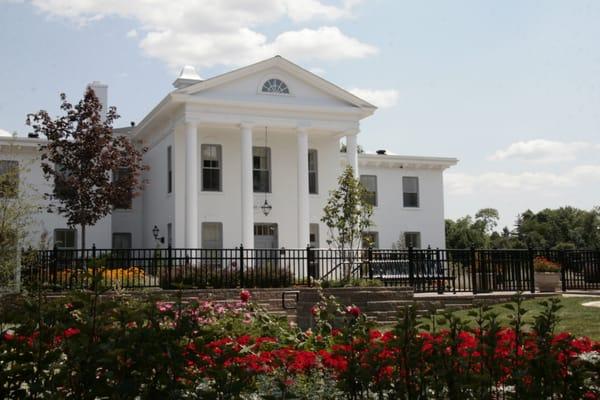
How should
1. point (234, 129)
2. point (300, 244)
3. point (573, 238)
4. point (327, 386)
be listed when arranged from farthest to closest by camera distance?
point (573, 238)
point (234, 129)
point (300, 244)
point (327, 386)

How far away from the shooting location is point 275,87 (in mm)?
29000

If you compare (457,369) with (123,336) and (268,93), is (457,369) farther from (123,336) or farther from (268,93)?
(268,93)

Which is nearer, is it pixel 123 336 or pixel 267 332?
pixel 123 336

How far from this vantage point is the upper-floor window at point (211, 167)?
2958cm

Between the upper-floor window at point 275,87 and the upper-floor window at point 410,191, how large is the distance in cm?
1061

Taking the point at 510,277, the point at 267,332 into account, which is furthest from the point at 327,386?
the point at 510,277

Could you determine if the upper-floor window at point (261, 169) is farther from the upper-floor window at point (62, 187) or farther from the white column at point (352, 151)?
the upper-floor window at point (62, 187)

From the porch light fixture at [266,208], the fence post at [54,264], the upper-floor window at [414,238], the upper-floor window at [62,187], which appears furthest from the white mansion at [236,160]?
the fence post at [54,264]

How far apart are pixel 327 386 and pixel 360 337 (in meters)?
1.30

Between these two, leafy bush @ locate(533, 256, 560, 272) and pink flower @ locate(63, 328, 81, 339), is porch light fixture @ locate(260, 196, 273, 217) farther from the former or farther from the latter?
pink flower @ locate(63, 328, 81, 339)

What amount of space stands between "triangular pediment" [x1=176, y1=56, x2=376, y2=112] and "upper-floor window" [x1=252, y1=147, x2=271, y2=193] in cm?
300

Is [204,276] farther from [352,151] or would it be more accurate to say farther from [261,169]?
[352,151]

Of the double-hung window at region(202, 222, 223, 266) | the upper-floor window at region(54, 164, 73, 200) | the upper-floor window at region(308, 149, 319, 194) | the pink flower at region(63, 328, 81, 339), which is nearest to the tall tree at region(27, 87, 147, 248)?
the upper-floor window at region(54, 164, 73, 200)

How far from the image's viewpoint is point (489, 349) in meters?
4.56
